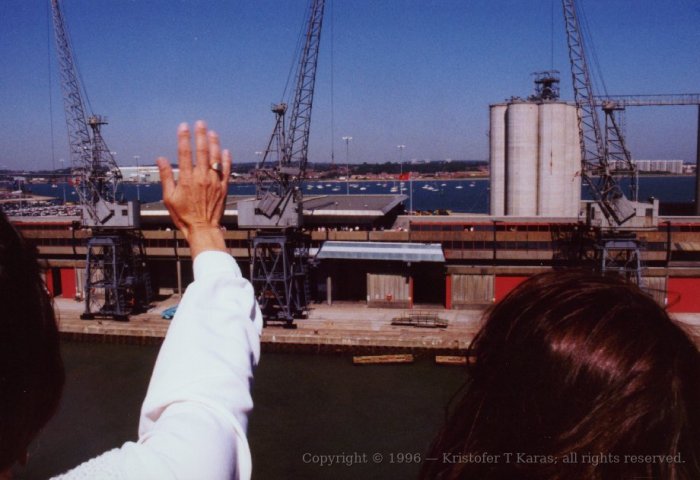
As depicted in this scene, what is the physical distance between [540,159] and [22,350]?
94.6 feet

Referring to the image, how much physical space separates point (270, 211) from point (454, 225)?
6.30m

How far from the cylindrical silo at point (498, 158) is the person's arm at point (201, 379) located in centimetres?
2866

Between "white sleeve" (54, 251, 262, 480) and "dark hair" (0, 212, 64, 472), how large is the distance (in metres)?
0.10

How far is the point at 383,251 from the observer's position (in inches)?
772

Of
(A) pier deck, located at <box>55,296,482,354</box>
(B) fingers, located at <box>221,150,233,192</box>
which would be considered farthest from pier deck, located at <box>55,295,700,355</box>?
(B) fingers, located at <box>221,150,233,192</box>

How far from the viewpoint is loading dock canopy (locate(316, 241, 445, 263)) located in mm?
18875

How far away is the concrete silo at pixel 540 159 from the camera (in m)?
27.6

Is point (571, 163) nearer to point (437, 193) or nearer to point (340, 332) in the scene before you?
point (340, 332)

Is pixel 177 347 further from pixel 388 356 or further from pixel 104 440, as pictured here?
pixel 388 356

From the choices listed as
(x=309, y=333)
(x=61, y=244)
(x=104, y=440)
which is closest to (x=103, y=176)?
(x=61, y=244)

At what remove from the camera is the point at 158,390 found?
80cm

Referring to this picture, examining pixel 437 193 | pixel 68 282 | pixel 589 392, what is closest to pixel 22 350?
pixel 589 392

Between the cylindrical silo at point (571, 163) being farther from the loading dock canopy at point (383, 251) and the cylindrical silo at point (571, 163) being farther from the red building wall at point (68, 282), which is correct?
the red building wall at point (68, 282)

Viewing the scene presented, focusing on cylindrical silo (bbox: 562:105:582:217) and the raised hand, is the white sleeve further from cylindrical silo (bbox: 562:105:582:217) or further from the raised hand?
cylindrical silo (bbox: 562:105:582:217)
